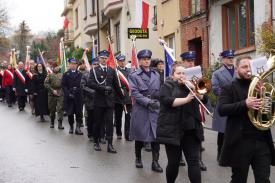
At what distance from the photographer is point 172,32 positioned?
23688 mm

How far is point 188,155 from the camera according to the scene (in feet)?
22.1

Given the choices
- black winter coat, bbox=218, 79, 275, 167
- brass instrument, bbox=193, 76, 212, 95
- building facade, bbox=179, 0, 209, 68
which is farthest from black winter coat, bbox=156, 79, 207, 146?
building facade, bbox=179, 0, 209, 68

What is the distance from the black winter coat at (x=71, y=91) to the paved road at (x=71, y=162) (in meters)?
0.68

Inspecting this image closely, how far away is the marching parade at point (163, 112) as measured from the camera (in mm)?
5977

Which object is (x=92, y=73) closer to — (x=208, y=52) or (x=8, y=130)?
(x=8, y=130)

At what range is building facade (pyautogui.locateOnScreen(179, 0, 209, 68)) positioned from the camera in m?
20.4

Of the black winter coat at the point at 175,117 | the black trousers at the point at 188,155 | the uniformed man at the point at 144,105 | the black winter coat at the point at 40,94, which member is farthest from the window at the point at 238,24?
the black trousers at the point at 188,155

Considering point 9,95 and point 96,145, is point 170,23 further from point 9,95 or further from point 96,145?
point 96,145

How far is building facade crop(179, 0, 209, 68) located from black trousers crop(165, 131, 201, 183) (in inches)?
540

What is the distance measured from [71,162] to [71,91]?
4.28m

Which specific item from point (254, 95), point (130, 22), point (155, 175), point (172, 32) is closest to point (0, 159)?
point (155, 175)

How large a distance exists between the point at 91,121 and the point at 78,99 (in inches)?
53.3

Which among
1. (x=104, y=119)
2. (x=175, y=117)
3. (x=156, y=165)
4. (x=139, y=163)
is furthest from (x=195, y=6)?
(x=175, y=117)

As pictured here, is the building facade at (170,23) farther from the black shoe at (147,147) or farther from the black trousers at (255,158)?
the black trousers at (255,158)
